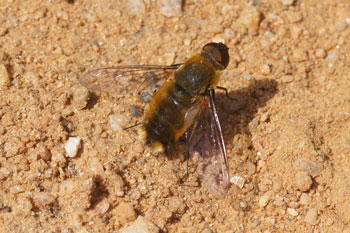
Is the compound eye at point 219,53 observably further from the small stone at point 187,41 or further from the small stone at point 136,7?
the small stone at point 136,7

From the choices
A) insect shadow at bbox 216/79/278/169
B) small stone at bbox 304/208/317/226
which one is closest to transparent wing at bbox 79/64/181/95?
insect shadow at bbox 216/79/278/169

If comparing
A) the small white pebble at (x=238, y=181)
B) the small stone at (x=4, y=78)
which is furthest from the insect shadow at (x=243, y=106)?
the small stone at (x=4, y=78)

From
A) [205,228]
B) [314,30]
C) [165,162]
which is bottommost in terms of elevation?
[205,228]

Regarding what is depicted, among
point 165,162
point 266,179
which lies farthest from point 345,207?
point 165,162

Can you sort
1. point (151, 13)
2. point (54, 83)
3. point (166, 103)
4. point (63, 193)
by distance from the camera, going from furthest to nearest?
1. point (151, 13)
2. point (54, 83)
3. point (166, 103)
4. point (63, 193)

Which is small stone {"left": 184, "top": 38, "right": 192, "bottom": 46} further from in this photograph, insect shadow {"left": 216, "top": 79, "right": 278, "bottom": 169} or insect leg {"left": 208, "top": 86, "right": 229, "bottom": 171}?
insect leg {"left": 208, "top": 86, "right": 229, "bottom": 171}

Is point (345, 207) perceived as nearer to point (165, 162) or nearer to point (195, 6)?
point (165, 162)
